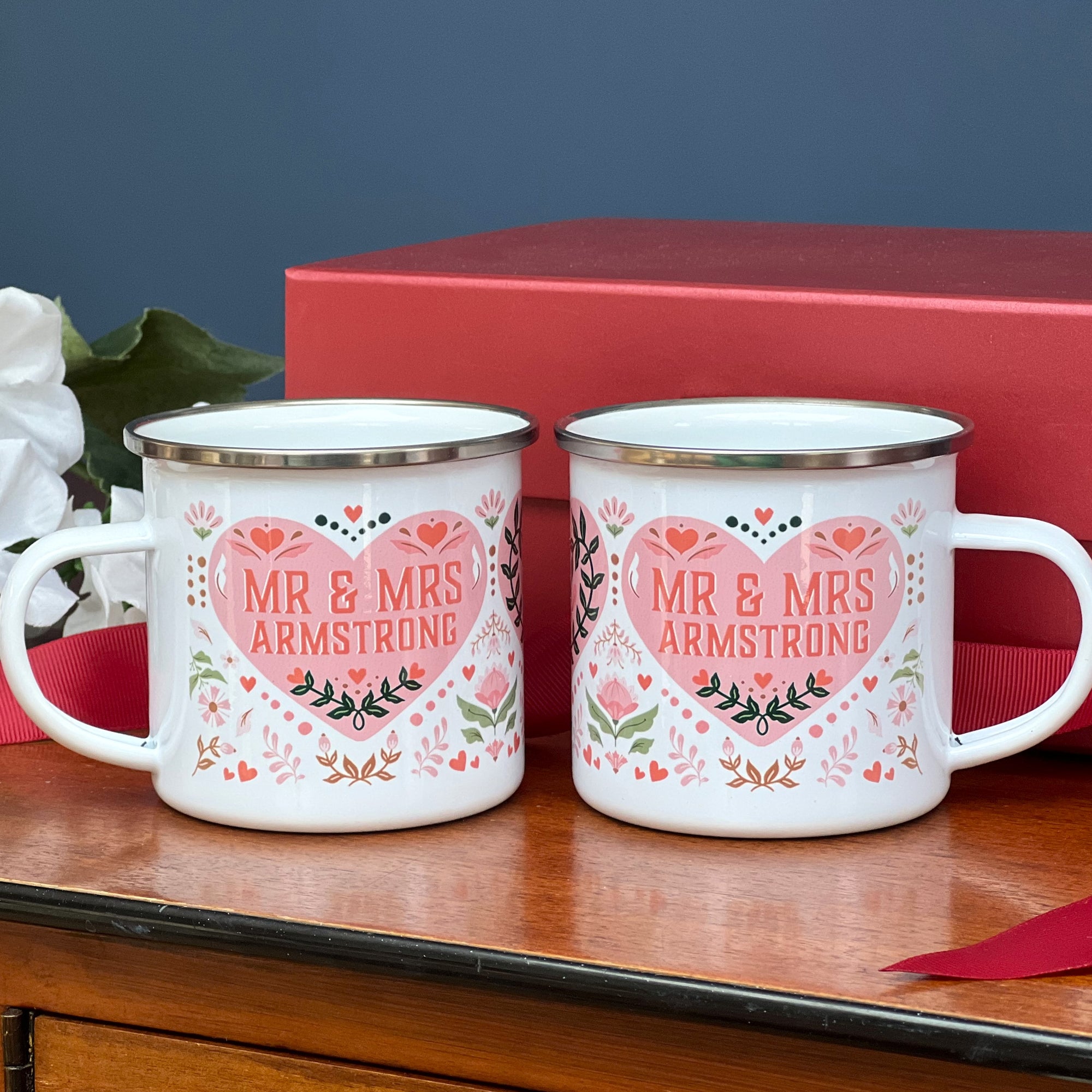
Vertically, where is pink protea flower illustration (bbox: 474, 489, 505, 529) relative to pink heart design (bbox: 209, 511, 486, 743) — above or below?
above

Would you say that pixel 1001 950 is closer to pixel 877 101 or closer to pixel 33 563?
pixel 33 563

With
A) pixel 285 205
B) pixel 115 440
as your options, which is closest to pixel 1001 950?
pixel 115 440

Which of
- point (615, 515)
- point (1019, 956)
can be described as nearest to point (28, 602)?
point (615, 515)

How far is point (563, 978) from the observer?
34 cm

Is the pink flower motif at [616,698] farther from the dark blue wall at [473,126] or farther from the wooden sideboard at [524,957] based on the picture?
the dark blue wall at [473,126]

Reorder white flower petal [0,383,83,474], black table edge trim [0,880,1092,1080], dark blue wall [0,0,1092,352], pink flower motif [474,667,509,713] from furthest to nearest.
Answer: dark blue wall [0,0,1092,352], white flower petal [0,383,83,474], pink flower motif [474,667,509,713], black table edge trim [0,880,1092,1080]

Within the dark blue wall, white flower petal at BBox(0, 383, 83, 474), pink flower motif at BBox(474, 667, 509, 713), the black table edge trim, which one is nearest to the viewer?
the black table edge trim

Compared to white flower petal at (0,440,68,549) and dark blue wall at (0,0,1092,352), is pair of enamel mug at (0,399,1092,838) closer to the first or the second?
white flower petal at (0,440,68,549)

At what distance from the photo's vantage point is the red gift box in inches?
17.4

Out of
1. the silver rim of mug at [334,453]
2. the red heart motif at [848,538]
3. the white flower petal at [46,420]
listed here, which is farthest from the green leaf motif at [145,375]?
the red heart motif at [848,538]

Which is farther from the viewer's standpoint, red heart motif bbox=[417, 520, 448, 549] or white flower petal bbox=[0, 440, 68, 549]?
white flower petal bbox=[0, 440, 68, 549]

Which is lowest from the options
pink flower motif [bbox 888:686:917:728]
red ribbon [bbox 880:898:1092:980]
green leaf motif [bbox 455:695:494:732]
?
red ribbon [bbox 880:898:1092:980]

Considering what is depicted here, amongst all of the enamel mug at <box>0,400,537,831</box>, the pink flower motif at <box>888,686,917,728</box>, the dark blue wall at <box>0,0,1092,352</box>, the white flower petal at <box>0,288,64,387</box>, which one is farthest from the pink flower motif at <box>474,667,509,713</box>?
the dark blue wall at <box>0,0,1092,352</box>

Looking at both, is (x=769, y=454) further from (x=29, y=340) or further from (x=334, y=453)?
(x=29, y=340)
